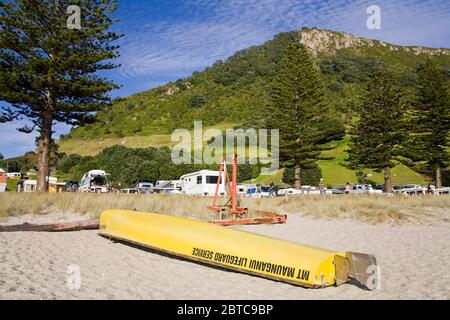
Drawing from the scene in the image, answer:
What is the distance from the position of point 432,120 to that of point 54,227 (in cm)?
3339

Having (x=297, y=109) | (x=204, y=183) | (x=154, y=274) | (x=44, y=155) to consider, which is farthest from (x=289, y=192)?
(x=154, y=274)

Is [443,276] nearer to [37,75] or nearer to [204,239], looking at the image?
[204,239]

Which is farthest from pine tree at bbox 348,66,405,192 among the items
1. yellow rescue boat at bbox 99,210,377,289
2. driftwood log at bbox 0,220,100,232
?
yellow rescue boat at bbox 99,210,377,289

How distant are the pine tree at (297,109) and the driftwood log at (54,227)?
78.5ft

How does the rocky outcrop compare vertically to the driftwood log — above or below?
above

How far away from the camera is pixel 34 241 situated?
7.36 m

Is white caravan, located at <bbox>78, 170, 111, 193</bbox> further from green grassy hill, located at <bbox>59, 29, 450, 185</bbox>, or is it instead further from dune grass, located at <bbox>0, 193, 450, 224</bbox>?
green grassy hill, located at <bbox>59, 29, 450, 185</bbox>

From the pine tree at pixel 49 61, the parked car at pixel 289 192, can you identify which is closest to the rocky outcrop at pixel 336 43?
the parked car at pixel 289 192

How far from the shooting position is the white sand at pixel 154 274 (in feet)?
15.1

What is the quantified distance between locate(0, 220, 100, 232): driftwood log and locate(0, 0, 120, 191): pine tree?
12229mm

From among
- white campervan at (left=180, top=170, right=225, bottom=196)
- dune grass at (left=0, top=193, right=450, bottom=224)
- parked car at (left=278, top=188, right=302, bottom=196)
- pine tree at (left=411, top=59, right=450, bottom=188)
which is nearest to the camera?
dune grass at (left=0, top=193, right=450, bottom=224)

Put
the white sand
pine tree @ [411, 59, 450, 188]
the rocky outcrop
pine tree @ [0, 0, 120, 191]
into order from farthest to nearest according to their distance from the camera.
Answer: the rocky outcrop < pine tree @ [411, 59, 450, 188] < pine tree @ [0, 0, 120, 191] < the white sand

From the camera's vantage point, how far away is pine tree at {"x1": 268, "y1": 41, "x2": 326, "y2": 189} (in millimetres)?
32000

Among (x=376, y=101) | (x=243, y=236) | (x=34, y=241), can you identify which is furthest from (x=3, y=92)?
(x=376, y=101)
